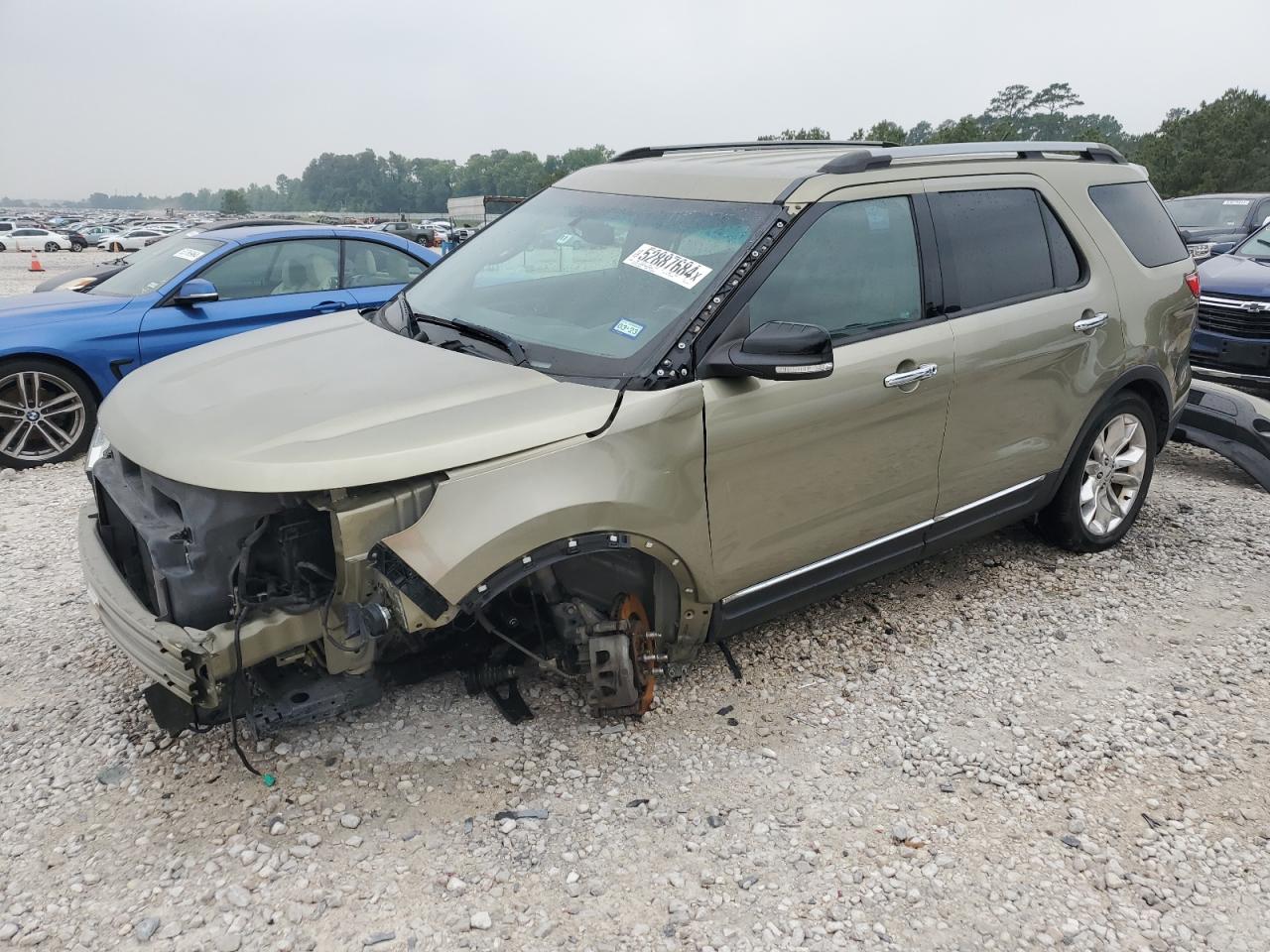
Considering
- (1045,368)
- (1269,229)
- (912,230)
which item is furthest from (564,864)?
(1269,229)

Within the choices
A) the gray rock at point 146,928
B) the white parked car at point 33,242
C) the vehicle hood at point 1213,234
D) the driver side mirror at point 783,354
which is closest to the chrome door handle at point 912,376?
the driver side mirror at point 783,354

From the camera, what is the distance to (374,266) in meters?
7.23

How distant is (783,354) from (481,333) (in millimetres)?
1071

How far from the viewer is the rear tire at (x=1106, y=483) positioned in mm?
4477

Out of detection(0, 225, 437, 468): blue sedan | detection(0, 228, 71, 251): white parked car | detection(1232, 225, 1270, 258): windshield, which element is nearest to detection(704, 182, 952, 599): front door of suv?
detection(0, 225, 437, 468): blue sedan

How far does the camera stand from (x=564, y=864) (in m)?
2.67

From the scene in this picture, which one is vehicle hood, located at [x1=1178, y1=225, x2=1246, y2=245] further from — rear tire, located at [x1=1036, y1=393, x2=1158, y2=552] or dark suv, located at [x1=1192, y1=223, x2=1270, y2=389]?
rear tire, located at [x1=1036, y1=393, x2=1158, y2=552]

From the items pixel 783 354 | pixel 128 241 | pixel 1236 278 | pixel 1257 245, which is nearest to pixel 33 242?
pixel 128 241

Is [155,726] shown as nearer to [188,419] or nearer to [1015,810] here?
[188,419]

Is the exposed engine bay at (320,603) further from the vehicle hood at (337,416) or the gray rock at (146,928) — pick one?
the gray rock at (146,928)

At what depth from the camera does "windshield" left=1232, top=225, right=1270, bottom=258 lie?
878 centimetres

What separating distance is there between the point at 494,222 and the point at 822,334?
1939 millimetres

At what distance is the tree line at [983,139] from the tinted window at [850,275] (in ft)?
5.23

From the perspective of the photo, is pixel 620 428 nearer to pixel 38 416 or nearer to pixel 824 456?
pixel 824 456
